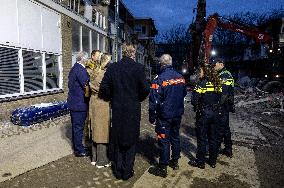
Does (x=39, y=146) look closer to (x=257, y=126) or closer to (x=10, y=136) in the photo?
(x=10, y=136)

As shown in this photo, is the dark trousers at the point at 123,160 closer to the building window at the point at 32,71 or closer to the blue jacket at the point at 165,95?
the blue jacket at the point at 165,95

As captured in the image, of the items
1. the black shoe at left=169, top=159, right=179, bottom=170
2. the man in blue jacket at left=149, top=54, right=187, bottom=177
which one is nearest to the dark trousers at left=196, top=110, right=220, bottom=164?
the black shoe at left=169, top=159, right=179, bottom=170

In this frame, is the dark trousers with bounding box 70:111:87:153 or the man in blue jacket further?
the dark trousers with bounding box 70:111:87:153

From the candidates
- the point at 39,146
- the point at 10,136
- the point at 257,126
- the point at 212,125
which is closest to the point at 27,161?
the point at 39,146

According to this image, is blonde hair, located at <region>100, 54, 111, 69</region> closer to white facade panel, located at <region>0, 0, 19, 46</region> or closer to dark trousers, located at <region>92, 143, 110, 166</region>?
dark trousers, located at <region>92, 143, 110, 166</region>

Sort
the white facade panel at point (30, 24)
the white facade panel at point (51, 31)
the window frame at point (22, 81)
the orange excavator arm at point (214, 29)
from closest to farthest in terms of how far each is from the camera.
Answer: the window frame at point (22, 81), the white facade panel at point (30, 24), the white facade panel at point (51, 31), the orange excavator arm at point (214, 29)

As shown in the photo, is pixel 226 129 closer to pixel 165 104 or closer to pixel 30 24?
pixel 165 104

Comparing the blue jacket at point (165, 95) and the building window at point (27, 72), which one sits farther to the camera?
the building window at point (27, 72)

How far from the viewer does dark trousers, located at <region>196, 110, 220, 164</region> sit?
18.0 feet

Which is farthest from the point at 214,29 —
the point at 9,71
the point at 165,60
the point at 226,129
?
the point at 165,60

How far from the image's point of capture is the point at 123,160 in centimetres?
498

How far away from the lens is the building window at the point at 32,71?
10.4m

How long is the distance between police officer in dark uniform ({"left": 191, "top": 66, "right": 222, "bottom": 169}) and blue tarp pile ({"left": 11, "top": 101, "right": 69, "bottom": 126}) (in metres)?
5.58

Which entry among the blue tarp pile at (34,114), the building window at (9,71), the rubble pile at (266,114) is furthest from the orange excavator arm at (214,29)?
the building window at (9,71)
